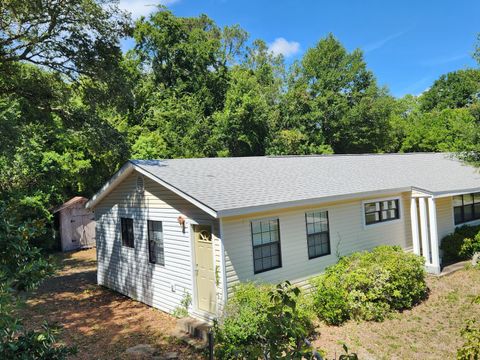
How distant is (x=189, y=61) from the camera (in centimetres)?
2961

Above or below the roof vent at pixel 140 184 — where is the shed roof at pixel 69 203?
below

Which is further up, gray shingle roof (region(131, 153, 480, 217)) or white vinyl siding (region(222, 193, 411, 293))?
gray shingle roof (region(131, 153, 480, 217))

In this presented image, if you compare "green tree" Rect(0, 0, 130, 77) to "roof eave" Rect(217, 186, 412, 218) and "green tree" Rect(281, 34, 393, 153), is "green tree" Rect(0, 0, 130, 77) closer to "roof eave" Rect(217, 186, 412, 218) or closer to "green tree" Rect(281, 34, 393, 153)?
"roof eave" Rect(217, 186, 412, 218)

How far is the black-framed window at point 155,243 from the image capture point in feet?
34.8

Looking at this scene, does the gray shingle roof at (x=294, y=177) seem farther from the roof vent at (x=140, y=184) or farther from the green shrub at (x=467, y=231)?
the green shrub at (x=467, y=231)

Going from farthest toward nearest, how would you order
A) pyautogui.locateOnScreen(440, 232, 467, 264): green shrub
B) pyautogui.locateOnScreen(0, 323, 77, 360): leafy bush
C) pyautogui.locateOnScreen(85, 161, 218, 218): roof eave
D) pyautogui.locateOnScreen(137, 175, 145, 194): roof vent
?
pyautogui.locateOnScreen(440, 232, 467, 264): green shrub < pyautogui.locateOnScreen(137, 175, 145, 194): roof vent < pyautogui.locateOnScreen(85, 161, 218, 218): roof eave < pyautogui.locateOnScreen(0, 323, 77, 360): leafy bush

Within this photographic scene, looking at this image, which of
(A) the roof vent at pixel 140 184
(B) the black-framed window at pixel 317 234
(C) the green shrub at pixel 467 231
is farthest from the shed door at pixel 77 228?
(C) the green shrub at pixel 467 231

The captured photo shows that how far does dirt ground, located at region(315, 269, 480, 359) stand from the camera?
25.1 feet

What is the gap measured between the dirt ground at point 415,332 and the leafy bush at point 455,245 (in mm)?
3582

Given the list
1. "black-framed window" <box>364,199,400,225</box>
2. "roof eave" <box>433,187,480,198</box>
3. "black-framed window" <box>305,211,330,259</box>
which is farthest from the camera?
"roof eave" <box>433,187,480,198</box>

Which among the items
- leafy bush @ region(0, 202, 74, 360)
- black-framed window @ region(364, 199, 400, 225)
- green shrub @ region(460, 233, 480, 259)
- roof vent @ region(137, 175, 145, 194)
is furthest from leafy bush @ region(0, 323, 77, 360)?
green shrub @ region(460, 233, 480, 259)

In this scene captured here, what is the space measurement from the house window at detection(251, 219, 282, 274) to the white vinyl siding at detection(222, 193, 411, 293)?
151mm

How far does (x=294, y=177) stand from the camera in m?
12.4

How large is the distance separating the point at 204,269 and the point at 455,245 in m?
10.7
